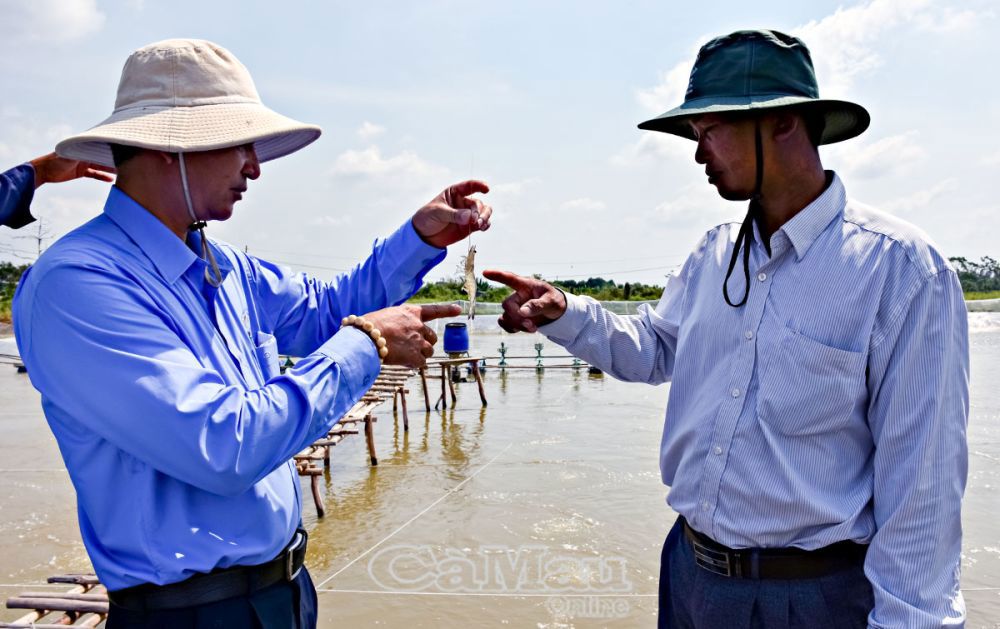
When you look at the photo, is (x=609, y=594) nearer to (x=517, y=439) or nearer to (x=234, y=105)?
(x=234, y=105)

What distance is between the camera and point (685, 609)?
2.54 meters

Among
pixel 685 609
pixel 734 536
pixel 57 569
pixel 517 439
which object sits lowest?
pixel 517 439

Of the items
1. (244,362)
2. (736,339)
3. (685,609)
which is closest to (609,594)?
(685,609)

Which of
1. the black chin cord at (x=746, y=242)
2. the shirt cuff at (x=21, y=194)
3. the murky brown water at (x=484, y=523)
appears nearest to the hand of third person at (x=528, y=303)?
the black chin cord at (x=746, y=242)

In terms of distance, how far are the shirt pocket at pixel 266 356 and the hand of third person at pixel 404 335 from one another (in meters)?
0.50

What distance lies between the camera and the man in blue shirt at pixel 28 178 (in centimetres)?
314

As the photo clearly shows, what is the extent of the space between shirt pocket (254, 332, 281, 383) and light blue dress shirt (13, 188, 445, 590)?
21 cm

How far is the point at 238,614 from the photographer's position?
212 cm

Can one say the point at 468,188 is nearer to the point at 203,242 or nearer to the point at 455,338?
the point at 203,242

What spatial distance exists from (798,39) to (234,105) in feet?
5.70

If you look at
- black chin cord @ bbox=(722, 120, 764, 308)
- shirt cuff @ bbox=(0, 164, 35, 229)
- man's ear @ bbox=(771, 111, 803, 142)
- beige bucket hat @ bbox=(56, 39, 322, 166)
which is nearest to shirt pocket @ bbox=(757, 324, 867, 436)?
black chin cord @ bbox=(722, 120, 764, 308)

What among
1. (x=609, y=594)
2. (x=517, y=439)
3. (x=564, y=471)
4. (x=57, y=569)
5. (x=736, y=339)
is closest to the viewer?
(x=736, y=339)

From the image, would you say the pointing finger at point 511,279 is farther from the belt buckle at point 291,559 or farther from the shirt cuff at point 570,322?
the belt buckle at point 291,559

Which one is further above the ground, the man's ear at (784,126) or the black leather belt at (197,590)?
the man's ear at (784,126)
